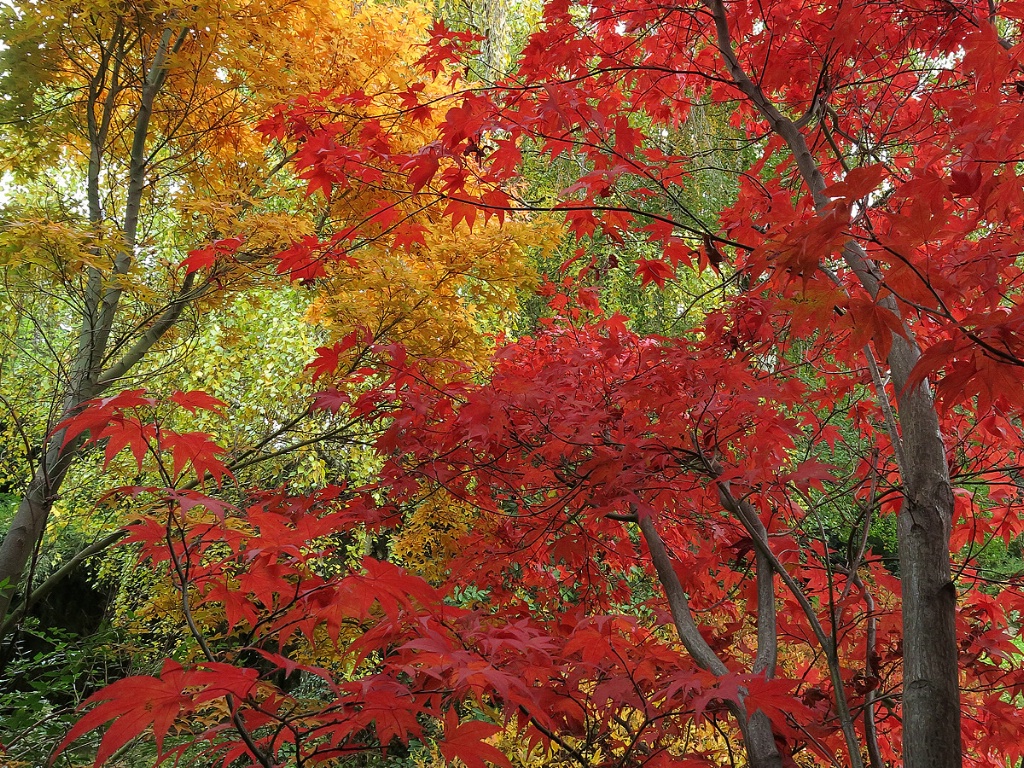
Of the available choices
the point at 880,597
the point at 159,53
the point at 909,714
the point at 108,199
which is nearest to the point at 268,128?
the point at 159,53

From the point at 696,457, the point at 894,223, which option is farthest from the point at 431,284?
the point at 894,223

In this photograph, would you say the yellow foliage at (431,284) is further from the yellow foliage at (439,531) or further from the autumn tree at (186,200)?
the yellow foliage at (439,531)

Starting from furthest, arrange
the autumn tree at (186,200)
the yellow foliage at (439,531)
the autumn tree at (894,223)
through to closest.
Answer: the yellow foliage at (439,531) → the autumn tree at (186,200) → the autumn tree at (894,223)

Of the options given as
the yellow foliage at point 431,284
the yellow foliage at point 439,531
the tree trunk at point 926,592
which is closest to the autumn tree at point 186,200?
the yellow foliage at point 431,284

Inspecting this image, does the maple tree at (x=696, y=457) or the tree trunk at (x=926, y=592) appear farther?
the tree trunk at (x=926, y=592)

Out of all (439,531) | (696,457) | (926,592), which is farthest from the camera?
(439,531)

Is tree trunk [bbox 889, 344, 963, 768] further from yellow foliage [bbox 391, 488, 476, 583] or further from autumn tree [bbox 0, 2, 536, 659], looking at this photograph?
yellow foliage [bbox 391, 488, 476, 583]

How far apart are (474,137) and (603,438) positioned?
3.07 feet

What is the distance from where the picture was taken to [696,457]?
5.40 feet

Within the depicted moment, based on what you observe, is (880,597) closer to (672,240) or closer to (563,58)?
(672,240)

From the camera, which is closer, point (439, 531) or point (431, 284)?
point (431, 284)

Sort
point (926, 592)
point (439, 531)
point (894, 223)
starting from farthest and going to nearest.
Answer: point (439, 531), point (926, 592), point (894, 223)

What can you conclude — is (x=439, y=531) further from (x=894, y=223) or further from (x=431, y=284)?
(x=894, y=223)

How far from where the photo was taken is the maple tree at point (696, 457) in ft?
3.31
